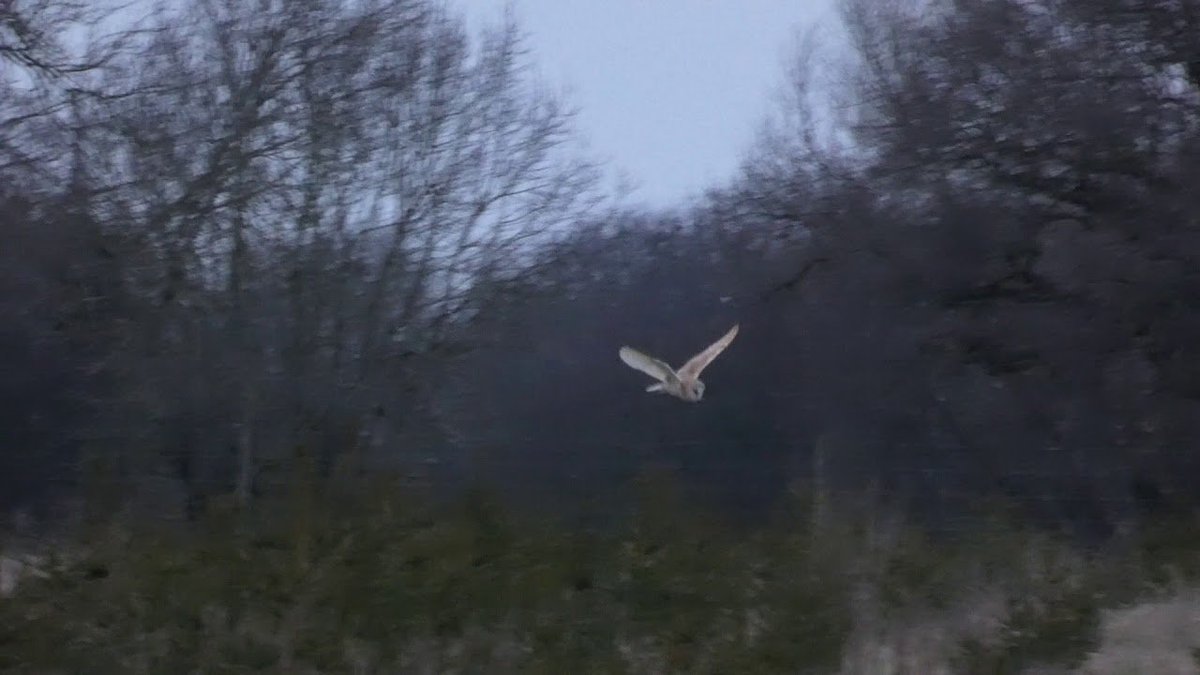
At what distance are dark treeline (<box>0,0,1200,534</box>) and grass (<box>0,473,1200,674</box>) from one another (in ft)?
1.17

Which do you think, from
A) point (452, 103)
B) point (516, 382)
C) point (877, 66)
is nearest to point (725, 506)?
point (516, 382)

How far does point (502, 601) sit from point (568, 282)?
7.34 metres

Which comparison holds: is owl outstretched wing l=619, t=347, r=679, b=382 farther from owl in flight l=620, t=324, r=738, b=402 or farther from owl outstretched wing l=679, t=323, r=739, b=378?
owl outstretched wing l=679, t=323, r=739, b=378

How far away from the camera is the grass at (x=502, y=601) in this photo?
7.33 m

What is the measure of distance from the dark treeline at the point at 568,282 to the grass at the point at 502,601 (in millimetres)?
356

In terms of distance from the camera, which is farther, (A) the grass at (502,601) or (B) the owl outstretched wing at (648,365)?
(B) the owl outstretched wing at (648,365)

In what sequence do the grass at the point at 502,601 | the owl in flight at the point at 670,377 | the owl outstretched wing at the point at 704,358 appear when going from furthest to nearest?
the owl outstretched wing at the point at 704,358, the owl in flight at the point at 670,377, the grass at the point at 502,601

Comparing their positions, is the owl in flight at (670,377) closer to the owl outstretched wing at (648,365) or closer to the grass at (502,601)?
the owl outstretched wing at (648,365)

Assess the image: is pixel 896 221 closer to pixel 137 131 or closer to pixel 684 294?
pixel 684 294

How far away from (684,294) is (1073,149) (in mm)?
3579

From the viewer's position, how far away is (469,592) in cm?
758

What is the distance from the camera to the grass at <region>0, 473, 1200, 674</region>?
733 centimetres

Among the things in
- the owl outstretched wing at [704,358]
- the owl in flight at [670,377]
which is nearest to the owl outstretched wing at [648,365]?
the owl in flight at [670,377]

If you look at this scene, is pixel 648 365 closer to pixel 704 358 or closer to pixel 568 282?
pixel 704 358
